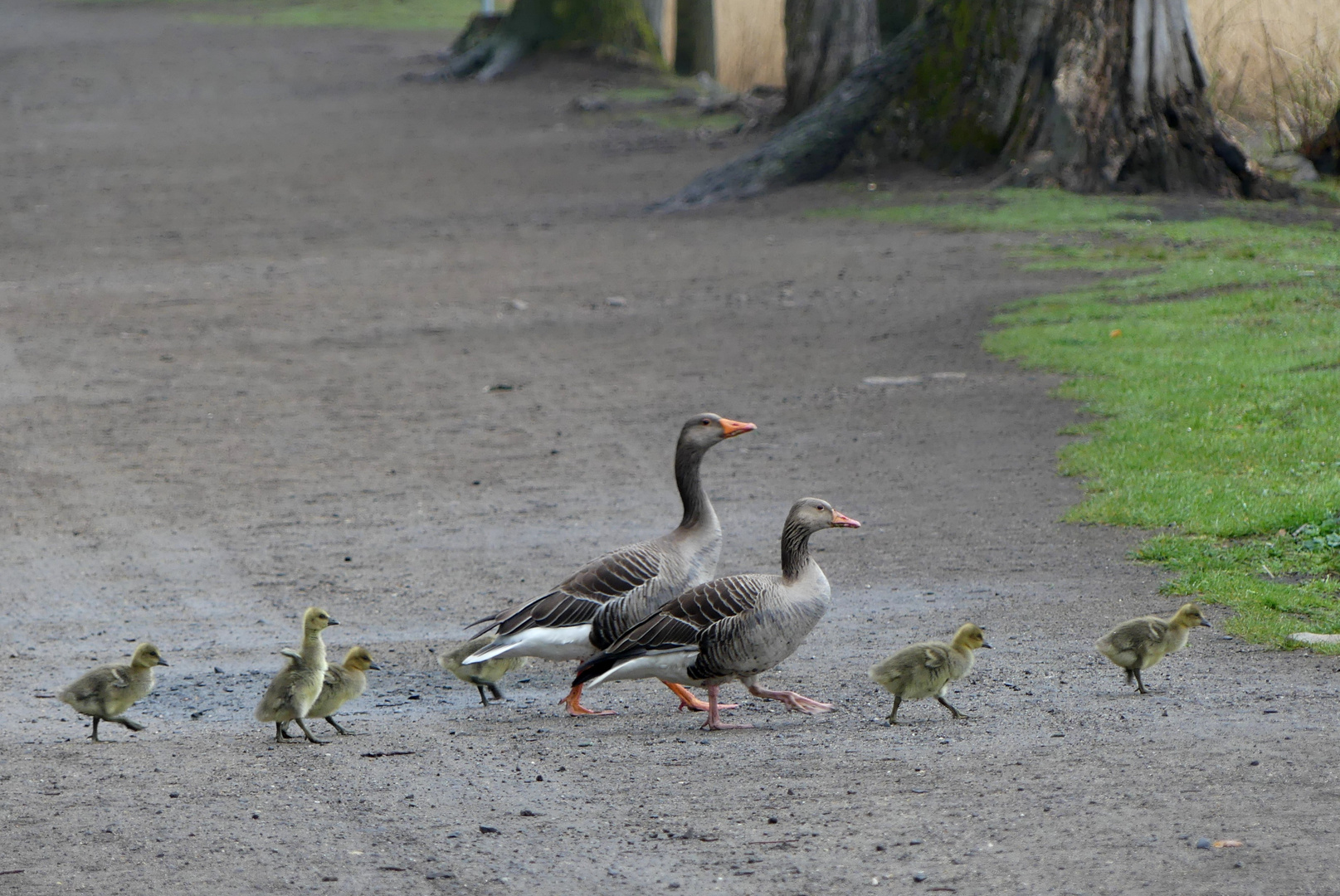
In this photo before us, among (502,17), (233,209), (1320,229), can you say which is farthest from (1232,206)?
(502,17)

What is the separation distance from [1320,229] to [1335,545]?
1112 cm

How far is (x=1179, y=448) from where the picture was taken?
11.0m

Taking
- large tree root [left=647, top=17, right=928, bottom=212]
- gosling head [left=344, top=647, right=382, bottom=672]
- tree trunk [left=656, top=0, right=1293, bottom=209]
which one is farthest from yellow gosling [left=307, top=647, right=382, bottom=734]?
large tree root [left=647, top=17, right=928, bottom=212]

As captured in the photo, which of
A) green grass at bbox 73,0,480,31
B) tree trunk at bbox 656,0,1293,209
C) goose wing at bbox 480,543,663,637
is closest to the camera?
goose wing at bbox 480,543,663,637

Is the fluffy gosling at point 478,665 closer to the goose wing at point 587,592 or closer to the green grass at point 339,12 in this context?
the goose wing at point 587,592

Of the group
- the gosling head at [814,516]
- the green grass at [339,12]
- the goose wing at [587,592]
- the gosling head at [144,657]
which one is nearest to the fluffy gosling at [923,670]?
the gosling head at [814,516]

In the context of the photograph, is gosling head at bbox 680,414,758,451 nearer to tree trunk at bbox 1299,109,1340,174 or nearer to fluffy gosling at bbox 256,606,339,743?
fluffy gosling at bbox 256,606,339,743

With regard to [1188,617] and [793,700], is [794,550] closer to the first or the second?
[793,700]

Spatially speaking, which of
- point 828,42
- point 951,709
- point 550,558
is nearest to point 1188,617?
point 951,709

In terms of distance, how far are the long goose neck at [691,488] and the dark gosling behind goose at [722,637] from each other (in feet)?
2.62

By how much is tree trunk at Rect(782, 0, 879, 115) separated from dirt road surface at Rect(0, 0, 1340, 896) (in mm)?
4346

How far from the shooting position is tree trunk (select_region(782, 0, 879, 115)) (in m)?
27.0

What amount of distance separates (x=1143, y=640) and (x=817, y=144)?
58.5ft

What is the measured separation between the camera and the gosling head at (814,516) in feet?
23.9
